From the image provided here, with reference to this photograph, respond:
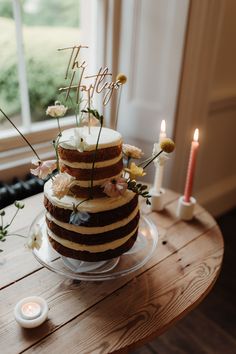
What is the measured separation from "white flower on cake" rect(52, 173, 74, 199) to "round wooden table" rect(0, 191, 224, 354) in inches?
9.7

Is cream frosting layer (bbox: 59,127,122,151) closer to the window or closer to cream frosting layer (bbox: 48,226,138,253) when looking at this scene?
cream frosting layer (bbox: 48,226,138,253)

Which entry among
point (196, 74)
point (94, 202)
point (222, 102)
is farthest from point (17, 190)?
point (222, 102)

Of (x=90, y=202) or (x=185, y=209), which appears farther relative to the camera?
(x=185, y=209)

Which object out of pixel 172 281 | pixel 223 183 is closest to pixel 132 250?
pixel 172 281

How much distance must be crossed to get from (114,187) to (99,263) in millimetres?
231

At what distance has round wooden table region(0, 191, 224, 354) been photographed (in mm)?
691

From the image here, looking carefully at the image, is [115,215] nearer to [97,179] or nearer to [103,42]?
[97,179]

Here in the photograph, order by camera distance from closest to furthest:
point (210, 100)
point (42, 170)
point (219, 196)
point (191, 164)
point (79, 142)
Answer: point (79, 142) → point (42, 170) → point (191, 164) → point (210, 100) → point (219, 196)

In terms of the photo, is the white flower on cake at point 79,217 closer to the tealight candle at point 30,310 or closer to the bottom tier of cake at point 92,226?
the bottom tier of cake at point 92,226

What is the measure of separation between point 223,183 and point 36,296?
64.7 inches

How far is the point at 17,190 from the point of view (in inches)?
53.6

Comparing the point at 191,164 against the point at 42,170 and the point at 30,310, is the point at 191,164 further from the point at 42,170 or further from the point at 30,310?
the point at 30,310

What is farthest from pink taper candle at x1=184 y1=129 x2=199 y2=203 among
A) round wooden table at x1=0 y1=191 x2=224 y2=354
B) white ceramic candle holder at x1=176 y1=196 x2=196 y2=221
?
round wooden table at x1=0 y1=191 x2=224 y2=354

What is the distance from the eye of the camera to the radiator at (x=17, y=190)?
4.36 ft
